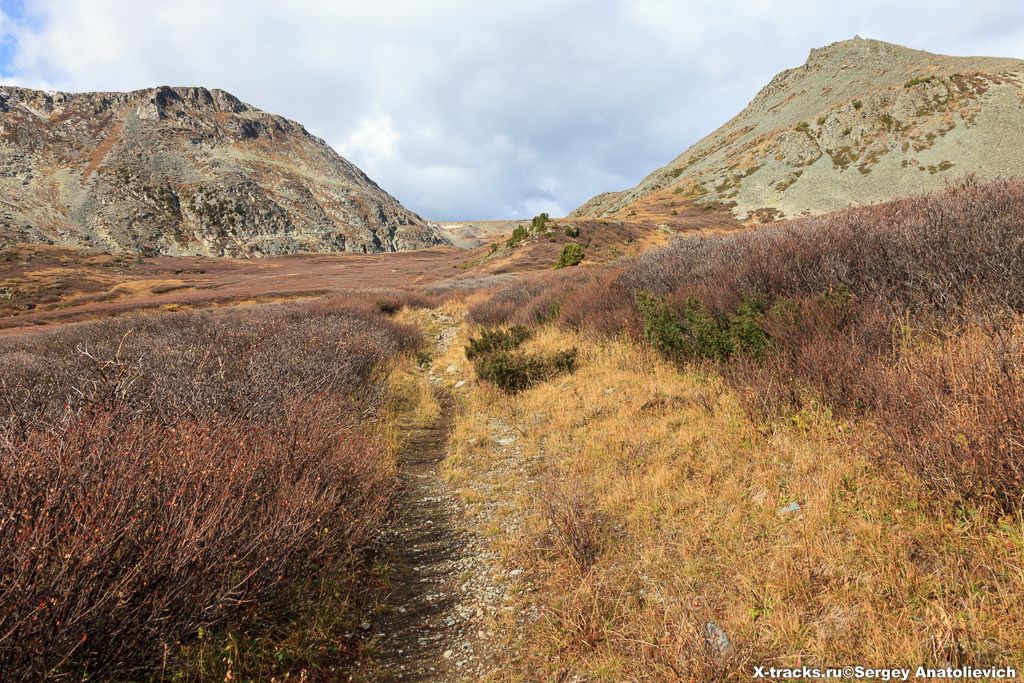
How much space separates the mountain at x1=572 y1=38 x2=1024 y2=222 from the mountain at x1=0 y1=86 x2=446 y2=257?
7239 cm

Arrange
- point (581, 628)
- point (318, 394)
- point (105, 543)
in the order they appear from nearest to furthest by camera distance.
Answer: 1. point (105, 543)
2. point (581, 628)
3. point (318, 394)

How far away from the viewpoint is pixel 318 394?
6.00m

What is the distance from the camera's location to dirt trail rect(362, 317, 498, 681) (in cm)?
281

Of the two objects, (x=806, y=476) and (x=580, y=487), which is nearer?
(x=806, y=476)

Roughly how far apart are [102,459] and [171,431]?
0.66m

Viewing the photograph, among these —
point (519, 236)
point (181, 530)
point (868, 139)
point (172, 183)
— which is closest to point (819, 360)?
point (181, 530)

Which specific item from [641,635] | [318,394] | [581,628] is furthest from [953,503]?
[318,394]

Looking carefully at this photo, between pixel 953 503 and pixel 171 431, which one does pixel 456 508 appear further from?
pixel 953 503

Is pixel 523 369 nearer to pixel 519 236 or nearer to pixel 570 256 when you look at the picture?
pixel 570 256

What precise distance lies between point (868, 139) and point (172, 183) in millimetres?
128514

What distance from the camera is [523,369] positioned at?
8.40 meters

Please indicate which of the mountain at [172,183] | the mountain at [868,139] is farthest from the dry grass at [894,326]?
the mountain at [172,183]

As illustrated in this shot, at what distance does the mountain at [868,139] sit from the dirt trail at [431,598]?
49536 millimetres

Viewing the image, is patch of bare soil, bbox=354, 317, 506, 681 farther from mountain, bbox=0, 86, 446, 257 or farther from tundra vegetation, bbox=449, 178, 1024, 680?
mountain, bbox=0, 86, 446, 257
